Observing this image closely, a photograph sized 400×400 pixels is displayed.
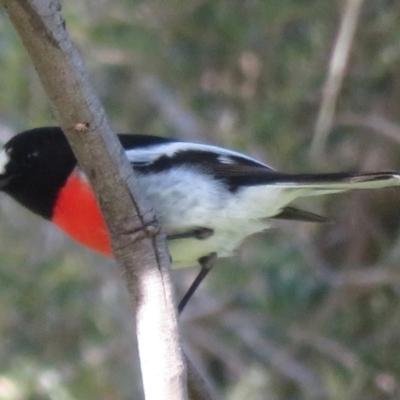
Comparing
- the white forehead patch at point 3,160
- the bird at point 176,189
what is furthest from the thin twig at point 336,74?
the white forehead patch at point 3,160

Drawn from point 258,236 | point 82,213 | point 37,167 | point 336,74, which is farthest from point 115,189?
point 258,236

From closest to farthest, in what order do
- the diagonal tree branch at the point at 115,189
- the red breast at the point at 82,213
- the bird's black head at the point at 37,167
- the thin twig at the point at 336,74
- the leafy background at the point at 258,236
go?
the diagonal tree branch at the point at 115,189, the red breast at the point at 82,213, the bird's black head at the point at 37,167, the thin twig at the point at 336,74, the leafy background at the point at 258,236

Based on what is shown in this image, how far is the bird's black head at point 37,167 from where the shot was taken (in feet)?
8.20

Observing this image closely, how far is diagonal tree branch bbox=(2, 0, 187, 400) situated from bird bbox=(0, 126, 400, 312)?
51 cm

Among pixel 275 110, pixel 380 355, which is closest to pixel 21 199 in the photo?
pixel 275 110

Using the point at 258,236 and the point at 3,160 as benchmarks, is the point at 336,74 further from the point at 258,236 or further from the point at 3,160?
the point at 3,160

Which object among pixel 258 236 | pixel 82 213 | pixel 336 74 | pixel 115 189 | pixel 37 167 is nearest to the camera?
pixel 115 189

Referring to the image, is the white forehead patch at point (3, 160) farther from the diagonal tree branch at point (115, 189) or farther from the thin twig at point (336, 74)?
the thin twig at point (336, 74)

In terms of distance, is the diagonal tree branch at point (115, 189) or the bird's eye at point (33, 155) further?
the bird's eye at point (33, 155)

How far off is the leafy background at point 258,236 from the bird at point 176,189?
44.5 inches

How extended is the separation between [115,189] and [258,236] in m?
2.64

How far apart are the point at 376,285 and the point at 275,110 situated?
81 cm

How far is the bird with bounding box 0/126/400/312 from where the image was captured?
8.00ft

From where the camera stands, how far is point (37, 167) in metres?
2.54
